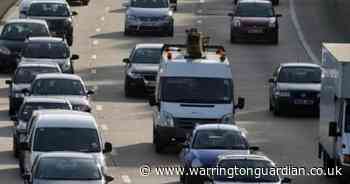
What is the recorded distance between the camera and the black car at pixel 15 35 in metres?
58.7

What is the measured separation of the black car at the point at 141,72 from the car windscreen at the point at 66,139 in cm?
1728

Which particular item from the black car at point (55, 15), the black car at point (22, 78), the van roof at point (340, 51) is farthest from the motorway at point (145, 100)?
the van roof at point (340, 51)

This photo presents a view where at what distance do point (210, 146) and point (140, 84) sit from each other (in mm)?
16688

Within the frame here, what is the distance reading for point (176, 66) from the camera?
43094mm

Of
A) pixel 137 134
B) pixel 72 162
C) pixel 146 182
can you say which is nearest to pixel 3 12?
pixel 137 134

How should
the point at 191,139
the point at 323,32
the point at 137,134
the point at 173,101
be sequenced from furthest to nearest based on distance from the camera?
the point at 323,32
the point at 137,134
the point at 173,101
the point at 191,139

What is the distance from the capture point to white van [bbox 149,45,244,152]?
138 feet

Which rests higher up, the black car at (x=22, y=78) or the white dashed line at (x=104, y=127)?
the black car at (x=22, y=78)

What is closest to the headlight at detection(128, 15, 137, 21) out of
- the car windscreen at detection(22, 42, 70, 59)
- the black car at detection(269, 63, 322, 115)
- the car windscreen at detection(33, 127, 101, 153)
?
the car windscreen at detection(22, 42, 70, 59)

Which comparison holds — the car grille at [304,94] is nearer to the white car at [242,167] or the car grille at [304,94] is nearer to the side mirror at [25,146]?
the side mirror at [25,146]

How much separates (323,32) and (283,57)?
27.1 ft

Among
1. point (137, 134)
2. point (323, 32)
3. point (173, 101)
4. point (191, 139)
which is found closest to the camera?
point (191, 139)

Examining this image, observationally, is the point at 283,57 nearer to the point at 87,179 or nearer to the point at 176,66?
the point at 176,66

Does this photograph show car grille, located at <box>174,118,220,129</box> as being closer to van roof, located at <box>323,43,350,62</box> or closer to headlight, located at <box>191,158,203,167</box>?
van roof, located at <box>323,43,350,62</box>
